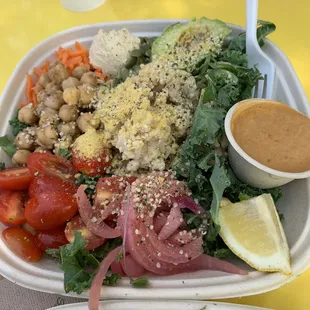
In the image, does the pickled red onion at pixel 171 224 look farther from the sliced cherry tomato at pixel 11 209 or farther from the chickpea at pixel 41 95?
the chickpea at pixel 41 95

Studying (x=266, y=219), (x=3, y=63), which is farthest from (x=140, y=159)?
(x=3, y=63)

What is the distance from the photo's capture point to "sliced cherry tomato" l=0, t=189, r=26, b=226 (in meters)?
1.34

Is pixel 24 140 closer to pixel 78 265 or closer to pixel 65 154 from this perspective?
pixel 65 154

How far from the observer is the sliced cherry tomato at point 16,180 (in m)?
1.40

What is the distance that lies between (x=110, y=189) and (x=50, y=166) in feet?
0.86

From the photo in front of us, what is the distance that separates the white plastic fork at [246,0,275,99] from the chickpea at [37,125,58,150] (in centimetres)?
79

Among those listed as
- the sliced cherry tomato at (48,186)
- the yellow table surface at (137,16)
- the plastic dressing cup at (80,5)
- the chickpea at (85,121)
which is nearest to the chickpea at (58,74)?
the chickpea at (85,121)

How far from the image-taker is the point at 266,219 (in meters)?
1.19

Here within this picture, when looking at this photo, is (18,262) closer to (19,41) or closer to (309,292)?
(309,292)

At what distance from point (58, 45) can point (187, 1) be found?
746 millimetres

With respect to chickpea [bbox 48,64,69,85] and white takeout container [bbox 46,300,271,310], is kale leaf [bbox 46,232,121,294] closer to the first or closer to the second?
white takeout container [bbox 46,300,271,310]

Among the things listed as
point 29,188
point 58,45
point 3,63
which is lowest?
point 29,188

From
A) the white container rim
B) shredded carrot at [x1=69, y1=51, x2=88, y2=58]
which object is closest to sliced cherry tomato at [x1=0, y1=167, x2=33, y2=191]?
shredded carrot at [x1=69, y1=51, x2=88, y2=58]

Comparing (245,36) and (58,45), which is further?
(58,45)
